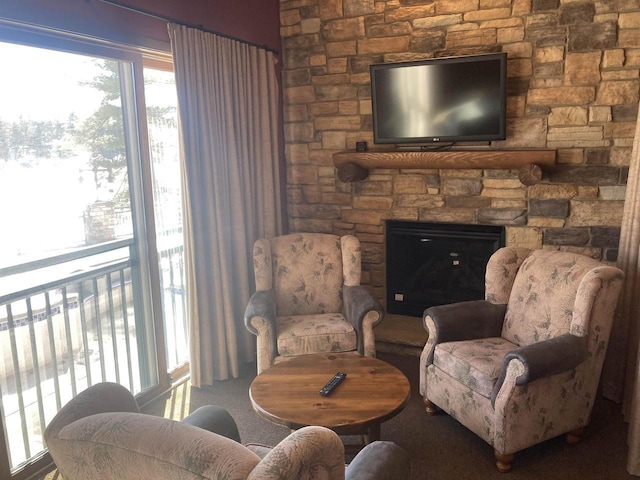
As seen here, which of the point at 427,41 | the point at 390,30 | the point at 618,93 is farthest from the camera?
the point at 390,30

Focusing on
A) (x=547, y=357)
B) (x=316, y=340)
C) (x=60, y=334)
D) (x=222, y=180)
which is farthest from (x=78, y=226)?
(x=547, y=357)

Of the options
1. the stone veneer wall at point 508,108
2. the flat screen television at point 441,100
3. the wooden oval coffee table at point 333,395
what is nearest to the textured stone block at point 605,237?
the stone veneer wall at point 508,108

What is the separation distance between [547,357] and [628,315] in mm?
1105

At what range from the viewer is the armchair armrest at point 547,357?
252 centimetres

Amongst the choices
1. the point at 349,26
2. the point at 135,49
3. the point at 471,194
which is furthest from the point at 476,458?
the point at 349,26

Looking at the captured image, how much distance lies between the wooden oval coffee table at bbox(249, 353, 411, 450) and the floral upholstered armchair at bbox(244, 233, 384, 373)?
0.41 metres

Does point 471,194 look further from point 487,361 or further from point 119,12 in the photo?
point 119,12

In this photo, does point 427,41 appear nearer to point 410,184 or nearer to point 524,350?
point 410,184

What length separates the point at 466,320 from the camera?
3.19m

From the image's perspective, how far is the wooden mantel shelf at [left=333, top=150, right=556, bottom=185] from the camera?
3.63 metres

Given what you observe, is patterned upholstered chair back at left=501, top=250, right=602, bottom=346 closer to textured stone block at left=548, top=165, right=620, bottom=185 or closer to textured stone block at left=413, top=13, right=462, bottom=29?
textured stone block at left=548, top=165, right=620, bottom=185

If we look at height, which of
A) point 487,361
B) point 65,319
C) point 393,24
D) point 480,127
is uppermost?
point 393,24

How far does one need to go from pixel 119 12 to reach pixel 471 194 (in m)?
2.65

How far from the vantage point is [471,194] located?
4047mm
